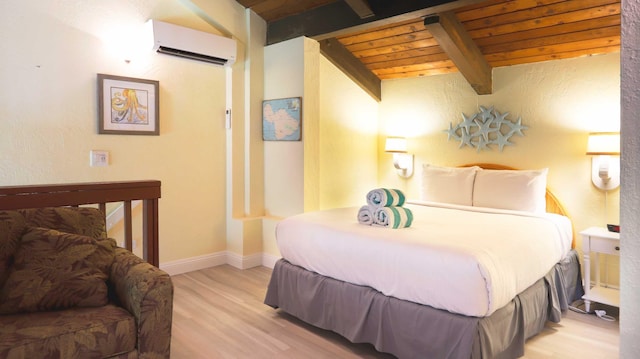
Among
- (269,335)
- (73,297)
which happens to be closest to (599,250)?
(269,335)

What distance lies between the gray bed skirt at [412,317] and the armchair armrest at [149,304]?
1104 mm

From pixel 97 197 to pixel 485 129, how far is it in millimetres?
3486

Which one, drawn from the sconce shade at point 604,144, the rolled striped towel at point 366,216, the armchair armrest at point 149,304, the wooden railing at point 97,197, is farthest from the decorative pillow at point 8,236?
the sconce shade at point 604,144

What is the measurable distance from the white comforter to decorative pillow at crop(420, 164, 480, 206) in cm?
62

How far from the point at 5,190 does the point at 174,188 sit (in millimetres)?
1995

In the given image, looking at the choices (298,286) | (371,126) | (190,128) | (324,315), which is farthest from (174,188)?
(371,126)

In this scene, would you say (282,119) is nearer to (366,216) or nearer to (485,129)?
(366,216)

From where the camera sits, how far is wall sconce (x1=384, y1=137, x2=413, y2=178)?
486 centimetres

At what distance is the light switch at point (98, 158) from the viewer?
3582 millimetres

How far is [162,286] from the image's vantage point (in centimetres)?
192

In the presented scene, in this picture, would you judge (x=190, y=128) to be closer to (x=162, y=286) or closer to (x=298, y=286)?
(x=298, y=286)

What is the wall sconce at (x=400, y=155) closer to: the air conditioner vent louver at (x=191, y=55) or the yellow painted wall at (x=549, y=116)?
the yellow painted wall at (x=549, y=116)

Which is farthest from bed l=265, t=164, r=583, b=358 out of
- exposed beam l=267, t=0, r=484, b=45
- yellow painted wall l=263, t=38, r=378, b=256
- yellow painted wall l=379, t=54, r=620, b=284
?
exposed beam l=267, t=0, r=484, b=45

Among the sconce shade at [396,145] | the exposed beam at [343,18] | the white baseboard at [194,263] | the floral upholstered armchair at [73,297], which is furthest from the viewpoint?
the sconce shade at [396,145]
